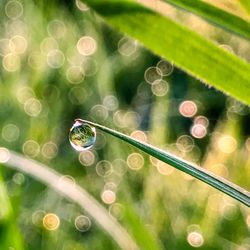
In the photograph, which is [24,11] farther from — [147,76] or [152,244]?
[152,244]

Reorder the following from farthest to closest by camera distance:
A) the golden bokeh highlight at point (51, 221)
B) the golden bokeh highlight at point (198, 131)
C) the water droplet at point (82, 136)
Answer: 1. the golden bokeh highlight at point (198, 131)
2. the golden bokeh highlight at point (51, 221)
3. the water droplet at point (82, 136)

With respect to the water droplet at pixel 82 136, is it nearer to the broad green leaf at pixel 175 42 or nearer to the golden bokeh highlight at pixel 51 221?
the broad green leaf at pixel 175 42

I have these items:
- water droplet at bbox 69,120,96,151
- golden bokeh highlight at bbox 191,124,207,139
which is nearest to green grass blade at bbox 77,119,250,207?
water droplet at bbox 69,120,96,151

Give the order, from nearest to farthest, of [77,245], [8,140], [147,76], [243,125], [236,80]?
[236,80]
[77,245]
[8,140]
[243,125]
[147,76]

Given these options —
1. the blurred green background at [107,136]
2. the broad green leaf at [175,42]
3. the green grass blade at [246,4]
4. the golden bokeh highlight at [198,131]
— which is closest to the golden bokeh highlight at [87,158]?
the blurred green background at [107,136]

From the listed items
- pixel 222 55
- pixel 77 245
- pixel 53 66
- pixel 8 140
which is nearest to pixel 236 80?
pixel 222 55
